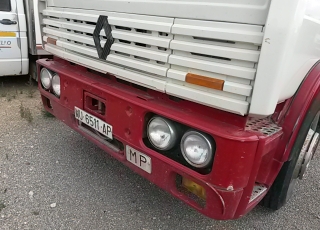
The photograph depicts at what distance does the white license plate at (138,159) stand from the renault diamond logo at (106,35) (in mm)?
711

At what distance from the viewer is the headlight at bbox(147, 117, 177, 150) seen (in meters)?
1.91

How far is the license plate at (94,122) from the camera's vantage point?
231 cm

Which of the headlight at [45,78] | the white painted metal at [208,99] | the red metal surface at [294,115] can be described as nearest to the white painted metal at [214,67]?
the white painted metal at [208,99]

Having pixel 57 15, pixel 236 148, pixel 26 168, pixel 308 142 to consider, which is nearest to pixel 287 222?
pixel 308 142

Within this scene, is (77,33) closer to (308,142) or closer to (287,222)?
(308,142)

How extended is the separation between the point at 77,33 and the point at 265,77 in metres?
1.64

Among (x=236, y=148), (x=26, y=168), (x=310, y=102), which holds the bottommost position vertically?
(x=26, y=168)

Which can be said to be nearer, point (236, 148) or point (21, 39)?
point (236, 148)

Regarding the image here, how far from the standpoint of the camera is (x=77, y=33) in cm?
252

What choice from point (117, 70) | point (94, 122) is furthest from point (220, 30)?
point (94, 122)

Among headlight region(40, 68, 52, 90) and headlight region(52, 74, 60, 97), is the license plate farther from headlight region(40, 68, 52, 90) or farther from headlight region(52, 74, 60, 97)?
headlight region(40, 68, 52, 90)

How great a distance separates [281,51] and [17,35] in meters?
4.59

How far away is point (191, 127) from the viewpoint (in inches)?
69.5

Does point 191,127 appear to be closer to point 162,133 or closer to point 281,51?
point 162,133
